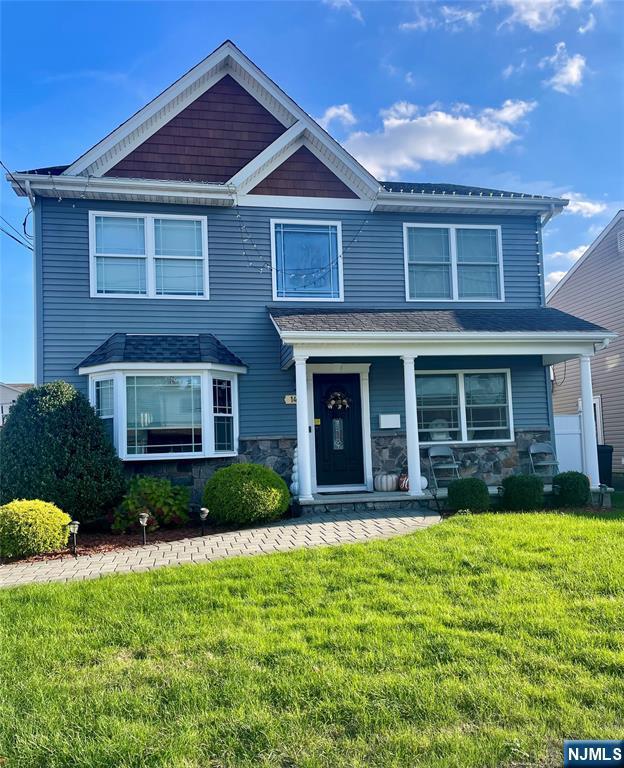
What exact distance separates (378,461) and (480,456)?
2164mm

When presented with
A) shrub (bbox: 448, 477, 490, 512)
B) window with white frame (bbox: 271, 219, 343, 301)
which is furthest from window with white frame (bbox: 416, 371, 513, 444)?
window with white frame (bbox: 271, 219, 343, 301)

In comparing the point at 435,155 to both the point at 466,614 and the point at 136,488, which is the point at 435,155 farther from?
the point at 466,614

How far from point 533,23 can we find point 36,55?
8.57 meters

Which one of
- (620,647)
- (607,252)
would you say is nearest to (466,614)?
(620,647)

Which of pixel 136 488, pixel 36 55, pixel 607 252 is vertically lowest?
pixel 136 488

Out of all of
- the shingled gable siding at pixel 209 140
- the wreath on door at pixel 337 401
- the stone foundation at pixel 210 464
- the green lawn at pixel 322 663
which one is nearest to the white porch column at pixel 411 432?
the wreath on door at pixel 337 401

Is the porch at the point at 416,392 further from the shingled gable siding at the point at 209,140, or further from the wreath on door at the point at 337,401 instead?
the shingled gable siding at the point at 209,140

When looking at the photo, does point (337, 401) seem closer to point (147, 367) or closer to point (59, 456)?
point (147, 367)

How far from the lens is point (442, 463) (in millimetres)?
10828

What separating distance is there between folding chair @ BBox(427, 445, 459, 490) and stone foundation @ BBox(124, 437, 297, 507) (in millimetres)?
2700

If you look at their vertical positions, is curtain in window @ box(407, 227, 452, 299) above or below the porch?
above

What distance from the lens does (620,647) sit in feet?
12.0

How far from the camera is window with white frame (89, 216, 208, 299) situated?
10.1 metres

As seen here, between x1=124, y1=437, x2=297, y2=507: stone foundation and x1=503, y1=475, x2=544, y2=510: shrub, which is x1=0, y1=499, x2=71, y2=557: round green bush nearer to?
x1=124, y1=437, x2=297, y2=507: stone foundation
